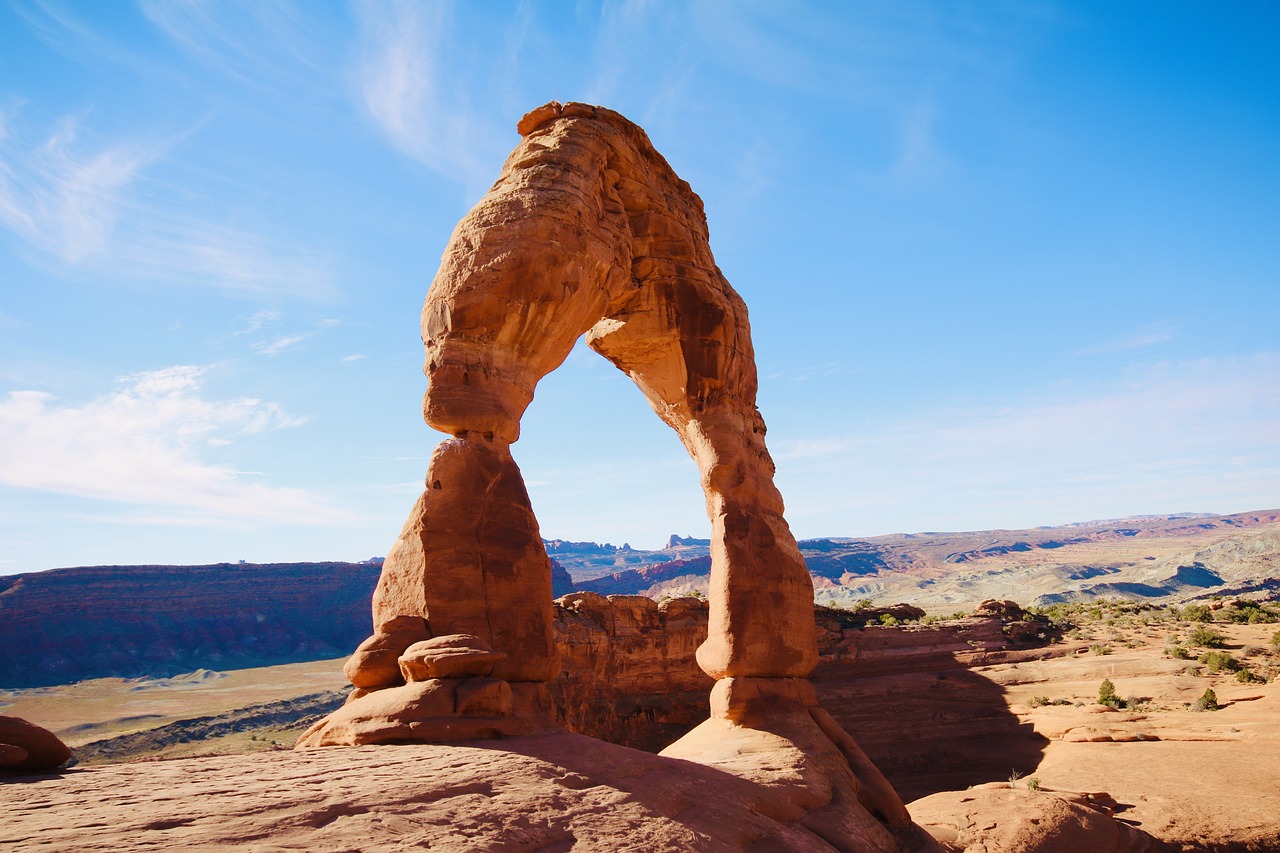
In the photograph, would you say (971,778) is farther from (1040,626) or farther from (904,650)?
(1040,626)

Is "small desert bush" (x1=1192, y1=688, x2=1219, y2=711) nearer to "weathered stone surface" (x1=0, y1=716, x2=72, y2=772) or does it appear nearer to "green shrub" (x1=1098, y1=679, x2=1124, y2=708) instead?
"green shrub" (x1=1098, y1=679, x2=1124, y2=708)

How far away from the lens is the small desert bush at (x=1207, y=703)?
17.9 metres

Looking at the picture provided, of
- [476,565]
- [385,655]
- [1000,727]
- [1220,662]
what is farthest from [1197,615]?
[385,655]

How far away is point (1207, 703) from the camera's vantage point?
18016 mm

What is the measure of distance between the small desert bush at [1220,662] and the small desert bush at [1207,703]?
3270mm

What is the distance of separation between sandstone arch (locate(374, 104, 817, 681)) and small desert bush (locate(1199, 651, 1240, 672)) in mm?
15864

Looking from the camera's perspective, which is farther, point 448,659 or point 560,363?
point 560,363

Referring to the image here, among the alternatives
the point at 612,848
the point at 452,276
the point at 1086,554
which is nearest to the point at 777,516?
the point at 452,276

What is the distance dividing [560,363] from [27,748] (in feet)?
21.3

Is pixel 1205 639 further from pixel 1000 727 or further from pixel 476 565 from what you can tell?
pixel 476 565

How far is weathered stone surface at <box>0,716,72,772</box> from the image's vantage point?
490 cm

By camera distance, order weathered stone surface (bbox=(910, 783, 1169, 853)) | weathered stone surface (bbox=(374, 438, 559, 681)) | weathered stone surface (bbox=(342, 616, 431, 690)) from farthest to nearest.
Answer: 1. weathered stone surface (bbox=(910, 783, 1169, 853))
2. weathered stone surface (bbox=(374, 438, 559, 681))
3. weathered stone surface (bbox=(342, 616, 431, 690))

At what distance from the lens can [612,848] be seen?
5246mm

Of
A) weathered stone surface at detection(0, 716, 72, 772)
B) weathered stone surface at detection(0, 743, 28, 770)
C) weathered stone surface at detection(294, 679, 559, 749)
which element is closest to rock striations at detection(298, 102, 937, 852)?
weathered stone surface at detection(294, 679, 559, 749)
